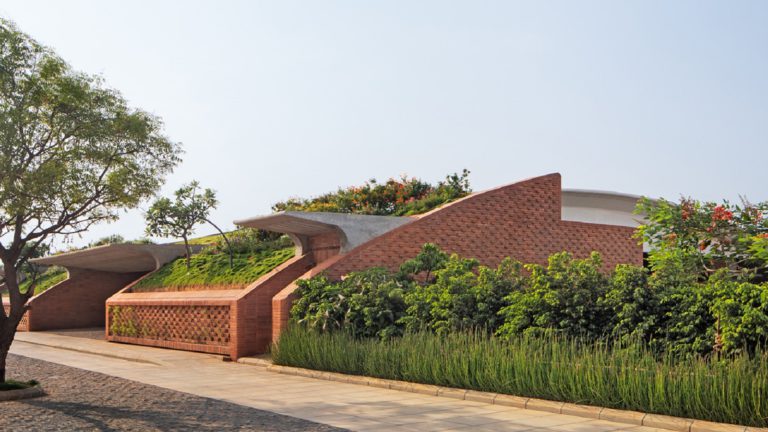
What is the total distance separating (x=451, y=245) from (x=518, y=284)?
638cm

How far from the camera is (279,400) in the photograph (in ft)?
36.3

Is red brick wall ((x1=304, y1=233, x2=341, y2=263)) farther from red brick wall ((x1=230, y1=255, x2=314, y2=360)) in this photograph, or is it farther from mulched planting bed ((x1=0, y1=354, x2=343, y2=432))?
mulched planting bed ((x1=0, y1=354, x2=343, y2=432))

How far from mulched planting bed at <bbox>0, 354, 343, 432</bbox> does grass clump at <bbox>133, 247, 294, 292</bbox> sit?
693 cm

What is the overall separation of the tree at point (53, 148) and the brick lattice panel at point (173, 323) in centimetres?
569

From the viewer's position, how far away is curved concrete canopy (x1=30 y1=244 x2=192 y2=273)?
25.6 m

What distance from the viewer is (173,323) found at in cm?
2055

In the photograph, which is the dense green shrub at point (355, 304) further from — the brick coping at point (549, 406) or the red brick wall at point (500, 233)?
the red brick wall at point (500, 233)

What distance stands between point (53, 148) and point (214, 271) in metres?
9.38

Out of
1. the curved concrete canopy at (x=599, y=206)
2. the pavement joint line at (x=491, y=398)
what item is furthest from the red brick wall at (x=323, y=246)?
the curved concrete canopy at (x=599, y=206)

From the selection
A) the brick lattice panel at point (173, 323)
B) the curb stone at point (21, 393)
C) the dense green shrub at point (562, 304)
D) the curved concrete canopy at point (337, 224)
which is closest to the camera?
the dense green shrub at point (562, 304)

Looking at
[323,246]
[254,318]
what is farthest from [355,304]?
[323,246]

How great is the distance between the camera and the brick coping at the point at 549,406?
27.2 feet

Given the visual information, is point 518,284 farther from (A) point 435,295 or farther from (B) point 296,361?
(B) point 296,361

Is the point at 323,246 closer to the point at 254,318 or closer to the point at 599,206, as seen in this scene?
the point at 254,318
